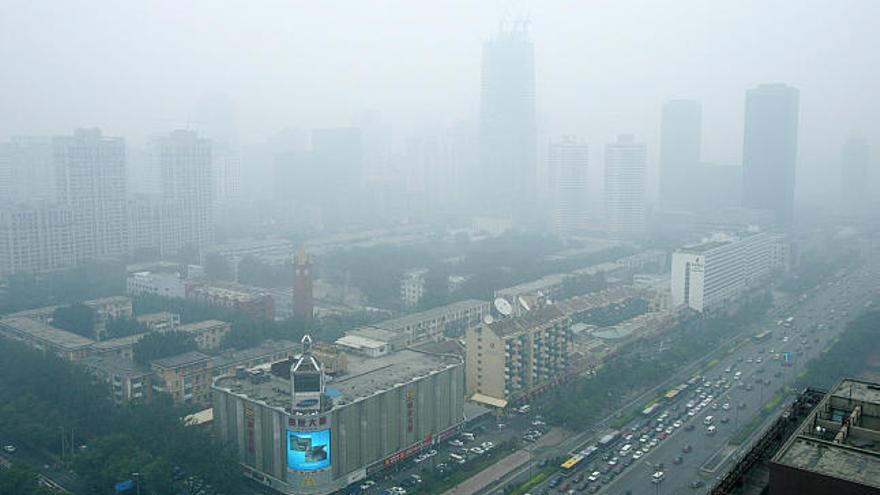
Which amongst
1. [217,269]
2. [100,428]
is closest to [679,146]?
[217,269]

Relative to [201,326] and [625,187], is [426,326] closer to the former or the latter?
[201,326]

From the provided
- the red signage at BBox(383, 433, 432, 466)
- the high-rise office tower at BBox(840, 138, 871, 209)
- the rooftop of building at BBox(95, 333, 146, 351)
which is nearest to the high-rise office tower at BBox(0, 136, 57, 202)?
the rooftop of building at BBox(95, 333, 146, 351)

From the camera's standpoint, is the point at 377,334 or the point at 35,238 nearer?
the point at 377,334

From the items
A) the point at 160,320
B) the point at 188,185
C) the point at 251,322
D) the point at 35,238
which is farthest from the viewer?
the point at 188,185

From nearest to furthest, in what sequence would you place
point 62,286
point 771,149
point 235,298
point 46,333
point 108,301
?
point 46,333, point 108,301, point 235,298, point 62,286, point 771,149

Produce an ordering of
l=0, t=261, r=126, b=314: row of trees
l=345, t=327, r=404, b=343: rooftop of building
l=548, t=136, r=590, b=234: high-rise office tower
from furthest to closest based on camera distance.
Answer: l=548, t=136, r=590, b=234: high-rise office tower
l=0, t=261, r=126, b=314: row of trees
l=345, t=327, r=404, b=343: rooftop of building

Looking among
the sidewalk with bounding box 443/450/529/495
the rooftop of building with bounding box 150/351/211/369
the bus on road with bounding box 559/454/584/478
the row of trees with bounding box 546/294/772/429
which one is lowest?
the sidewalk with bounding box 443/450/529/495

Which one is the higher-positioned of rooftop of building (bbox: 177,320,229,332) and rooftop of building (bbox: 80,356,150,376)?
rooftop of building (bbox: 177,320,229,332)

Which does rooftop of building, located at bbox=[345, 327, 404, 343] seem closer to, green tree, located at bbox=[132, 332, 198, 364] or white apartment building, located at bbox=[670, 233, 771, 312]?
green tree, located at bbox=[132, 332, 198, 364]

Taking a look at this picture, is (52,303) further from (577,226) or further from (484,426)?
(577,226)
